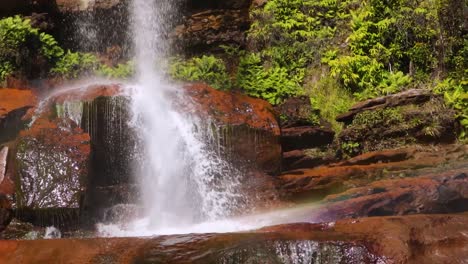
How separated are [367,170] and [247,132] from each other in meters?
2.38

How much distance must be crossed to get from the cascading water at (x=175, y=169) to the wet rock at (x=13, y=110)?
206 cm

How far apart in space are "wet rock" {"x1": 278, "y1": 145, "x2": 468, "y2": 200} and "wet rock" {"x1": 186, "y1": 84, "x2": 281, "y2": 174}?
0.53 metres

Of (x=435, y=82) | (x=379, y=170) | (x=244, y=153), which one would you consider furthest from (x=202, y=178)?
(x=435, y=82)

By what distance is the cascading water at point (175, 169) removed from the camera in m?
8.91

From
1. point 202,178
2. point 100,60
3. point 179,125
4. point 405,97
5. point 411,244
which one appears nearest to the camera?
point 411,244

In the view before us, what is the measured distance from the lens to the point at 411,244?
5355 mm

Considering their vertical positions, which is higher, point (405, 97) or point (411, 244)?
point (405, 97)

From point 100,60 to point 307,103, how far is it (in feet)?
21.7

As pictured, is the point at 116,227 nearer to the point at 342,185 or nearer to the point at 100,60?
the point at 342,185

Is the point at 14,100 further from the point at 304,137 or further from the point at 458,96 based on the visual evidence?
the point at 458,96

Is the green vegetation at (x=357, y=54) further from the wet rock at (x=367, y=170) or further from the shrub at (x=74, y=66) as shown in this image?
the shrub at (x=74, y=66)

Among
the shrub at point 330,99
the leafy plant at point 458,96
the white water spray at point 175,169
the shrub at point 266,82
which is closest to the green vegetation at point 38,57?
the white water spray at point 175,169

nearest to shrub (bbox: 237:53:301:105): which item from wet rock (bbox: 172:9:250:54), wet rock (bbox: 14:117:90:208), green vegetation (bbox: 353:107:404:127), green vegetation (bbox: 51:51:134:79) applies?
wet rock (bbox: 172:9:250:54)

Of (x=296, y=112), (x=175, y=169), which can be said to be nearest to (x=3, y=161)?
(x=175, y=169)
